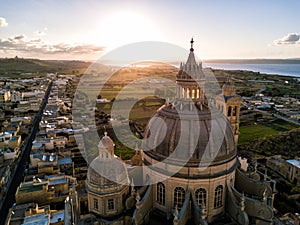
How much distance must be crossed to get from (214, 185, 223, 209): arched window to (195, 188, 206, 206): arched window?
3.54 feet

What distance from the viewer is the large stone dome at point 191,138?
20266 mm

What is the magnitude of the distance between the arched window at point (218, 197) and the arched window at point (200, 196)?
108 centimetres

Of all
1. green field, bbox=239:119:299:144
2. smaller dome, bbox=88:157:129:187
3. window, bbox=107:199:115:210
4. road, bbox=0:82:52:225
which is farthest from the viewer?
green field, bbox=239:119:299:144

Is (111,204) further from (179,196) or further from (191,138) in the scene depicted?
(191,138)

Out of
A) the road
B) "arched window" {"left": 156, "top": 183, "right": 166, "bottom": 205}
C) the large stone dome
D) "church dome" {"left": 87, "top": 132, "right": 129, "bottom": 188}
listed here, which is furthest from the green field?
the road

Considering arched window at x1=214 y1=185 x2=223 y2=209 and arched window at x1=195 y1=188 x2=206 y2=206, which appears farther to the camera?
arched window at x1=214 y1=185 x2=223 y2=209

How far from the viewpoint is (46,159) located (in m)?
38.7

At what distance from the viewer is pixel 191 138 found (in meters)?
20.4

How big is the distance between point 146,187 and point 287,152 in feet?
119

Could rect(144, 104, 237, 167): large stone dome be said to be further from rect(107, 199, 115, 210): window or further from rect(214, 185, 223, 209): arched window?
rect(107, 199, 115, 210): window

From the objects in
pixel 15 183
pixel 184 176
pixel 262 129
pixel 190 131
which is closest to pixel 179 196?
pixel 184 176

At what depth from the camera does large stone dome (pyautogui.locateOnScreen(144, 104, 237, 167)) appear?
20266 mm

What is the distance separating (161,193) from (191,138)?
18.1ft

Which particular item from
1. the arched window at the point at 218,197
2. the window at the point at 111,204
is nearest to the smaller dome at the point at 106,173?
the window at the point at 111,204
